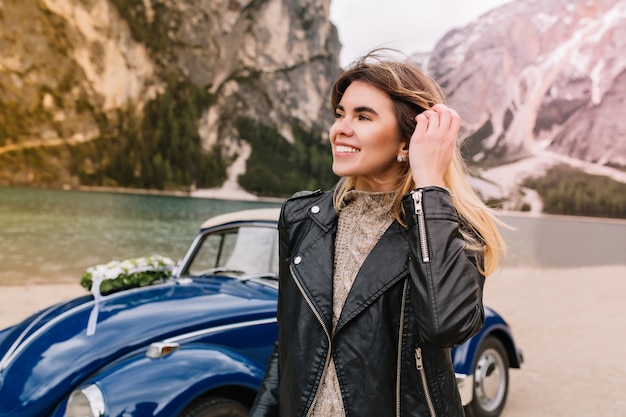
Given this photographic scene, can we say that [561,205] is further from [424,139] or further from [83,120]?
[424,139]

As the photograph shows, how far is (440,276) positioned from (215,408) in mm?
2246

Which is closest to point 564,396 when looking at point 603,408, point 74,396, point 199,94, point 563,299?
point 603,408

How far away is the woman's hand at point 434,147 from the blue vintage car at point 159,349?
7.05 ft

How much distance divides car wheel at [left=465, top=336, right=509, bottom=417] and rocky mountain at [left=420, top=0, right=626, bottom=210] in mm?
127998

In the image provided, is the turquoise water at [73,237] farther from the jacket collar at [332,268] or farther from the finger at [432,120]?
the finger at [432,120]

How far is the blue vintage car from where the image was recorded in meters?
2.96

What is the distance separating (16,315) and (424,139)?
10.3 metres

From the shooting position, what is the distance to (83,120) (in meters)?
96.8

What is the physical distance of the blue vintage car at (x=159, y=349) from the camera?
9.70 feet

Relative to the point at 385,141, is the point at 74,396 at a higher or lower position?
lower

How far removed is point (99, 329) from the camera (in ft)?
11.2

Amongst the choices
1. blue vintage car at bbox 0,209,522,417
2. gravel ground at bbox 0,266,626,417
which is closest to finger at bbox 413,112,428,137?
blue vintage car at bbox 0,209,522,417

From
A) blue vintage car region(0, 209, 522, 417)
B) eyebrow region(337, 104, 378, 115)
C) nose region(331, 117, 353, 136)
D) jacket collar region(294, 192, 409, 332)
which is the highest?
eyebrow region(337, 104, 378, 115)

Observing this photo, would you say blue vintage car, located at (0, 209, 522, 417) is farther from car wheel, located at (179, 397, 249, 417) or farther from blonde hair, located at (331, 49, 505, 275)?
blonde hair, located at (331, 49, 505, 275)
